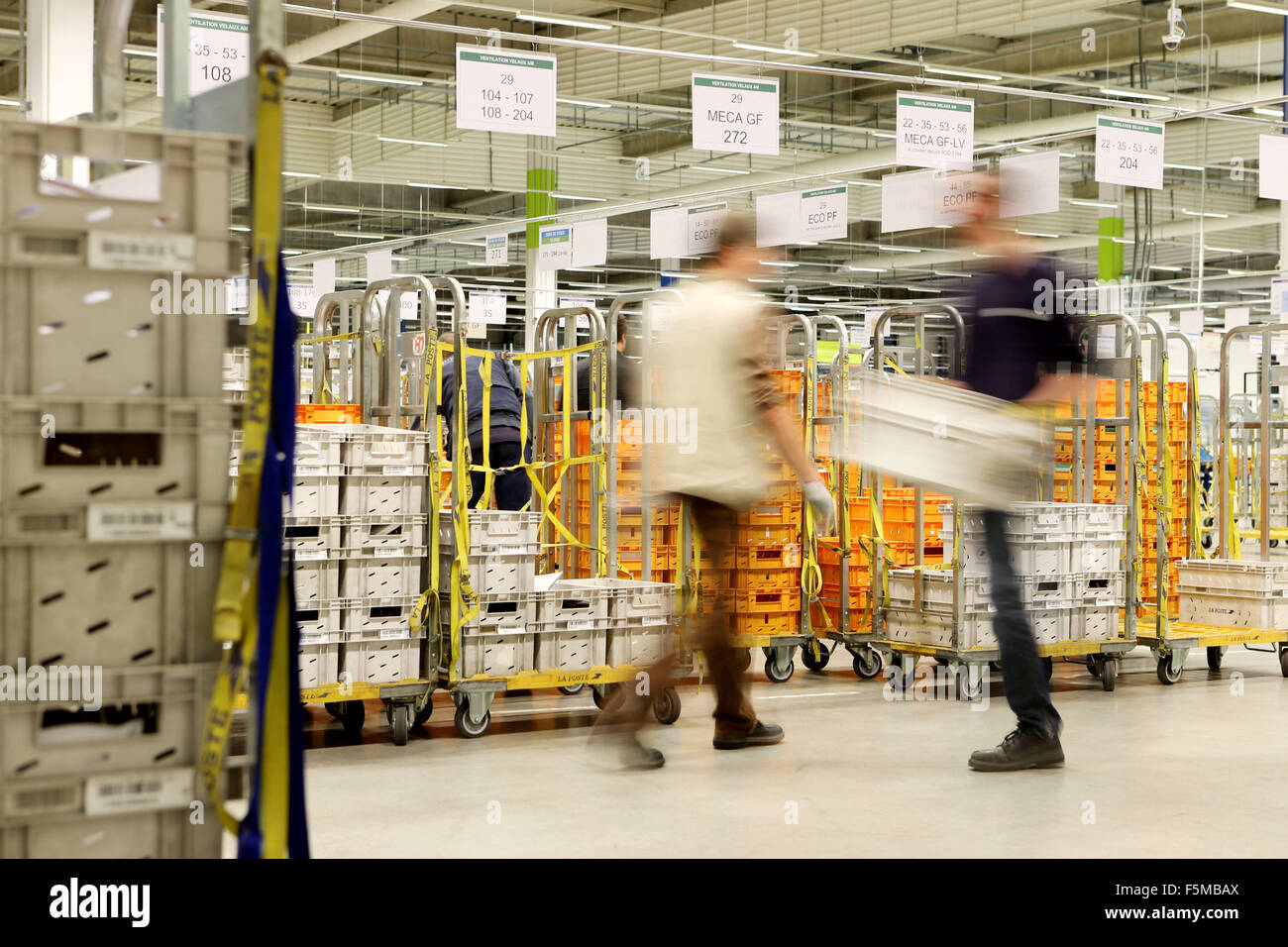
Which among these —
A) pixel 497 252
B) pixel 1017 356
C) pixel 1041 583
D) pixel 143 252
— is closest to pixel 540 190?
pixel 497 252

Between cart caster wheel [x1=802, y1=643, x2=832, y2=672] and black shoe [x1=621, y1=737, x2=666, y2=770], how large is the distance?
12.5ft

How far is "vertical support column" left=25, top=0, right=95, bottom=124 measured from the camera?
8414 millimetres

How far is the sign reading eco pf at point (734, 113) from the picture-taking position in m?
11.8

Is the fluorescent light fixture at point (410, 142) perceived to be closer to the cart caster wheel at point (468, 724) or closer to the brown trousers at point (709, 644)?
the cart caster wheel at point (468, 724)

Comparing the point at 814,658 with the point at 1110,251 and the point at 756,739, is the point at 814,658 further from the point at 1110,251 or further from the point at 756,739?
the point at 1110,251

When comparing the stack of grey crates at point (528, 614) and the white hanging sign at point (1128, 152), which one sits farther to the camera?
the white hanging sign at point (1128, 152)

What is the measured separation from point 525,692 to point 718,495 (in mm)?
3305

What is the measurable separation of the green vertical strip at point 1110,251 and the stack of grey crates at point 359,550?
16437 millimetres

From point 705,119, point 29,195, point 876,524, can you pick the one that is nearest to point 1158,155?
point 705,119

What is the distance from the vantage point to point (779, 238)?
17359mm

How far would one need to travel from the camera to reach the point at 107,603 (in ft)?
8.52

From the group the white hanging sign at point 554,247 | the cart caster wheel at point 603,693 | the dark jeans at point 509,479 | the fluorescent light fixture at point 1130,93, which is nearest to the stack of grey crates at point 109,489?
the cart caster wheel at point 603,693

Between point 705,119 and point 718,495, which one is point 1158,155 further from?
point 718,495

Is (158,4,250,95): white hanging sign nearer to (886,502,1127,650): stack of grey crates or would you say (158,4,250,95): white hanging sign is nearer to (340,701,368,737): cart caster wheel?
(340,701,368,737): cart caster wheel
